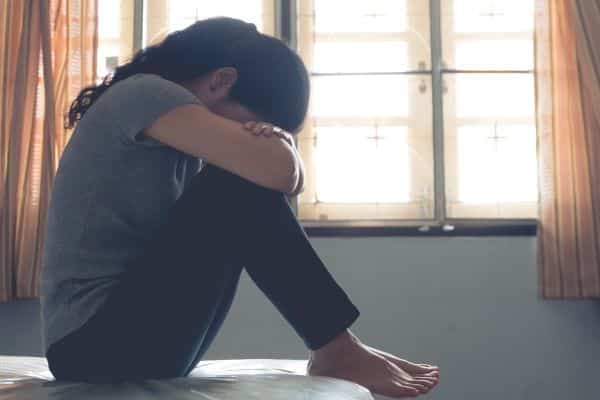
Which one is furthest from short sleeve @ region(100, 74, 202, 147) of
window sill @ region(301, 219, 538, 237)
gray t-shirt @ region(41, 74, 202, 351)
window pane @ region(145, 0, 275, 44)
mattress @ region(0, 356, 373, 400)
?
window pane @ region(145, 0, 275, 44)

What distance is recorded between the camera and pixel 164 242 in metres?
0.93

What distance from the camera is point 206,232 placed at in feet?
3.08

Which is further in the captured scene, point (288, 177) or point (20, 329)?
point (20, 329)

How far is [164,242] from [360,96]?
5.61 feet

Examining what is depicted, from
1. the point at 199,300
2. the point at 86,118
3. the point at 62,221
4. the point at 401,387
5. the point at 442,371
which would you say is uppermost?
the point at 86,118

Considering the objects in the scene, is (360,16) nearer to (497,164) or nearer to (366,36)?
(366,36)

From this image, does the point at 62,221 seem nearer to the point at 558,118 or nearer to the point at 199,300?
the point at 199,300

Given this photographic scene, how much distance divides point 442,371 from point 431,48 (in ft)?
3.83

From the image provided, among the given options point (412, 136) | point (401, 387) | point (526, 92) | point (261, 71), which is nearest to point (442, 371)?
point (412, 136)

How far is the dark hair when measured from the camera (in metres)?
1.15

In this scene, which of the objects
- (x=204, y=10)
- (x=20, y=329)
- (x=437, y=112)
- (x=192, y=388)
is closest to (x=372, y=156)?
(x=437, y=112)

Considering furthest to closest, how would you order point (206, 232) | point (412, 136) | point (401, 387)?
1. point (412, 136)
2. point (401, 387)
3. point (206, 232)

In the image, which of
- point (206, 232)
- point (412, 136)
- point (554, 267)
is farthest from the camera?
point (412, 136)

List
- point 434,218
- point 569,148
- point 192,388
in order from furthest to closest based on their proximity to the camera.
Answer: point 434,218
point 569,148
point 192,388
